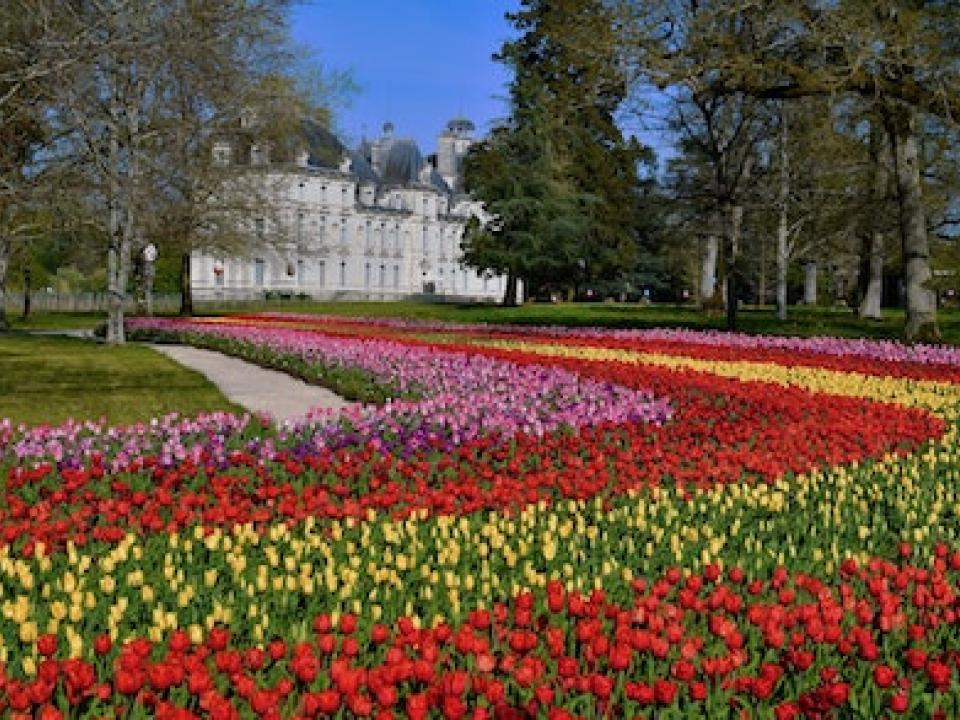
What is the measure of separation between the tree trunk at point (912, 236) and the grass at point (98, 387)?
45.3ft

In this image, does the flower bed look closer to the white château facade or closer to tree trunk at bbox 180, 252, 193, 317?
tree trunk at bbox 180, 252, 193, 317

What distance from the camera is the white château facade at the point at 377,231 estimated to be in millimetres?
81375

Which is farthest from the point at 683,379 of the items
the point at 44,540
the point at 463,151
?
the point at 463,151

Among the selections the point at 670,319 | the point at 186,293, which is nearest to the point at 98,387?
the point at 670,319

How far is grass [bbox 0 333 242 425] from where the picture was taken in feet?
40.7

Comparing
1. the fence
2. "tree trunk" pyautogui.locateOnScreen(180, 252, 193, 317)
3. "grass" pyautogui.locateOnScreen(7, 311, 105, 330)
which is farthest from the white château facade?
"tree trunk" pyautogui.locateOnScreen(180, 252, 193, 317)

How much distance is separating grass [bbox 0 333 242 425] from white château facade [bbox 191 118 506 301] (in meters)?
55.3

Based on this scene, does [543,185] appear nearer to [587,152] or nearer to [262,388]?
[587,152]

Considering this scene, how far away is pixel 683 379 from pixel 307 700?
9.37 meters

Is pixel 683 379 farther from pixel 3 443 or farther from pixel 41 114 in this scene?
pixel 41 114

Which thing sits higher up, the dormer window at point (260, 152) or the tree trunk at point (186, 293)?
the dormer window at point (260, 152)

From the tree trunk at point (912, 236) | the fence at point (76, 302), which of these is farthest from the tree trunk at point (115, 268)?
the fence at point (76, 302)

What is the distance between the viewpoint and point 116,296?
26.6 meters

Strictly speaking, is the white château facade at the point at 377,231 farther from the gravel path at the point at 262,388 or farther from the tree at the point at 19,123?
the gravel path at the point at 262,388
